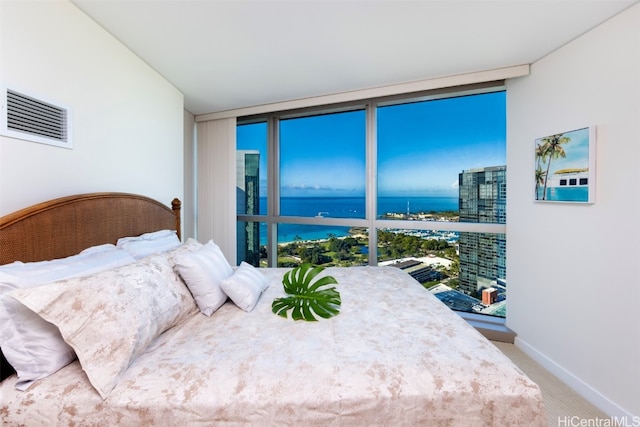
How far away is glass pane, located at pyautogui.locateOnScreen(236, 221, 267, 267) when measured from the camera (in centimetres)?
363

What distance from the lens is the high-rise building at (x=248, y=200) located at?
3.62 meters

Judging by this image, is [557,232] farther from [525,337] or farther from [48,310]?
[48,310]

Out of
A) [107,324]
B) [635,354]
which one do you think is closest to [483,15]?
[635,354]

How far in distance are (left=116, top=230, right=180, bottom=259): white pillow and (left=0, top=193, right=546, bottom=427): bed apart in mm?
294

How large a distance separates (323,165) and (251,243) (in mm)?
1491

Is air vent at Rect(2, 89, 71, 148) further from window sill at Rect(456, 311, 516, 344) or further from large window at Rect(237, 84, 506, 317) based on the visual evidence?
window sill at Rect(456, 311, 516, 344)

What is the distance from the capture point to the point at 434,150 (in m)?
2.93

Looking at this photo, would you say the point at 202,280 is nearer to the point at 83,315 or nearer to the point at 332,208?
the point at 83,315

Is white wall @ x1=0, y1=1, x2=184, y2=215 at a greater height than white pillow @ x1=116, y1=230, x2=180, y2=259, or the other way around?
white wall @ x1=0, y1=1, x2=184, y2=215

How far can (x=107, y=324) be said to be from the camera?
39.2 inches

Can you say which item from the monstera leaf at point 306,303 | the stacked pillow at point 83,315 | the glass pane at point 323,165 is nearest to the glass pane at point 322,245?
the glass pane at point 323,165

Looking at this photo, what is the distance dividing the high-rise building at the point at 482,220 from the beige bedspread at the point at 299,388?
70.6 inches

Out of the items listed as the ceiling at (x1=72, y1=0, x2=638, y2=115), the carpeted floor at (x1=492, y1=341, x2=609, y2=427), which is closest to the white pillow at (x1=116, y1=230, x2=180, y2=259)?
the ceiling at (x1=72, y1=0, x2=638, y2=115)

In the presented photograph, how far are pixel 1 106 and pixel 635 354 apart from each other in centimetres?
358
